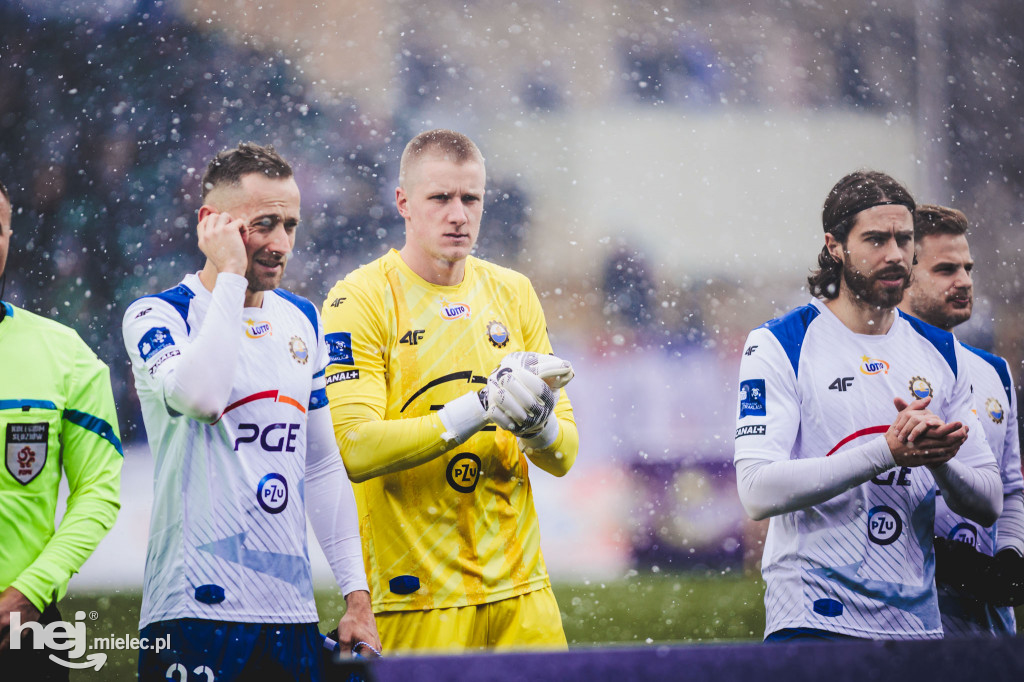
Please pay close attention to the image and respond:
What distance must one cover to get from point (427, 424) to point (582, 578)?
1127 millimetres

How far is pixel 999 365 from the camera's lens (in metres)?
2.54

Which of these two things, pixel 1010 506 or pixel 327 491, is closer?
pixel 327 491

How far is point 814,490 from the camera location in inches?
76.5

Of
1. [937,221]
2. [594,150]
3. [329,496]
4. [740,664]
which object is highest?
[594,150]

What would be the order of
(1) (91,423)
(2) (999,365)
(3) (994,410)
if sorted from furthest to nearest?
(2) (999,365), (3) (994,410), (1) (91,423)

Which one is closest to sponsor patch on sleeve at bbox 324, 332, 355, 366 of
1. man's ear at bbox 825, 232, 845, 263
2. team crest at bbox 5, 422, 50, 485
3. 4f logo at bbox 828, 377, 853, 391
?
team crest at bbox 5, 422, 50, 485

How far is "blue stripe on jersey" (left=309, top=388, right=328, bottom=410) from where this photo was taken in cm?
190

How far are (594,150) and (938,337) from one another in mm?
1111

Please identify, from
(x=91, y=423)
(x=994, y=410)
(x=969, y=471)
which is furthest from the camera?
(x=994, y=410)

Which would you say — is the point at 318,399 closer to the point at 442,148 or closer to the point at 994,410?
the point at 442,148

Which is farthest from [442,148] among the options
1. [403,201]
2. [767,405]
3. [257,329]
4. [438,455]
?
[767,405]

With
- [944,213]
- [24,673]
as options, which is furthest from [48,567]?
[944,213]

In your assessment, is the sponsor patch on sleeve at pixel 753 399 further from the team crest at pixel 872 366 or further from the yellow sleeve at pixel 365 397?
the yellow sleeve at pixel 365 397

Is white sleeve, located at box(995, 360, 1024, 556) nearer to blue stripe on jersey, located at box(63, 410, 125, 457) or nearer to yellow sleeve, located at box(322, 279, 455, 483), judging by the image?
yellow sleeve, located at box(322, 279, 455, 483)
